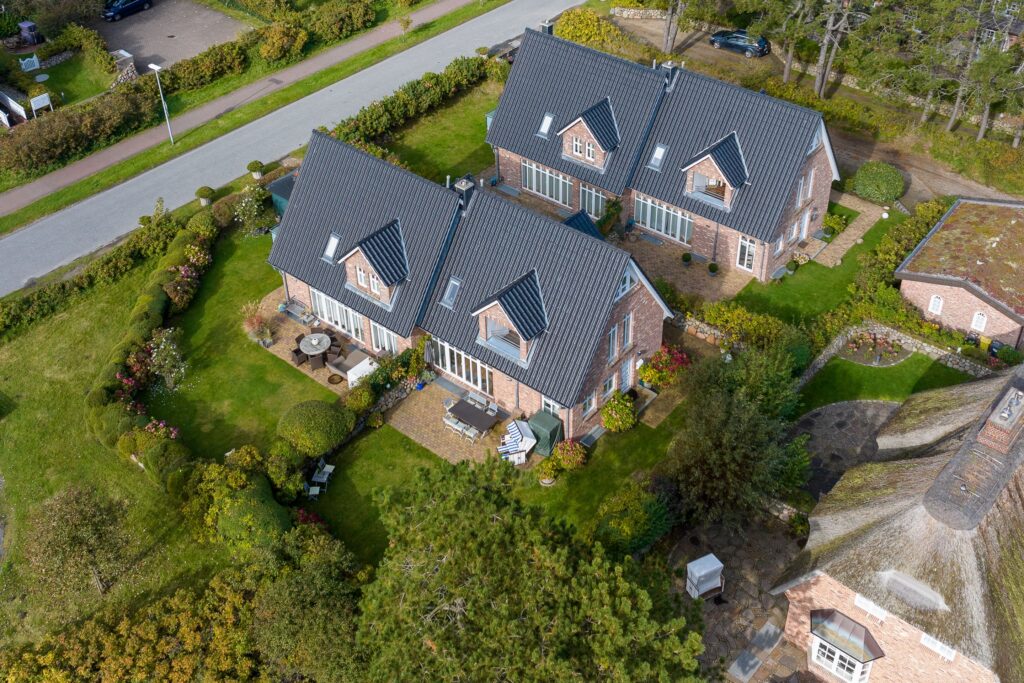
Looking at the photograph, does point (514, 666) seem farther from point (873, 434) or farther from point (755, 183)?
point (755, 183)

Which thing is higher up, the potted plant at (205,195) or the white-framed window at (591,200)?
the white-framed window at (591,200)

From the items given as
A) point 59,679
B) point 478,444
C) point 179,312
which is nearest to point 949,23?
point 478,444

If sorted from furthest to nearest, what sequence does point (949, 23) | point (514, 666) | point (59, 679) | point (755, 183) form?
point (949, 23)
point (755, 183)
point (59, 679)
point (514, 666)

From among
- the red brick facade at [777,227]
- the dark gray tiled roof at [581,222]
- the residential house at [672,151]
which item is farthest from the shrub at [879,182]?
the dark gray tiled roof at [581,222]

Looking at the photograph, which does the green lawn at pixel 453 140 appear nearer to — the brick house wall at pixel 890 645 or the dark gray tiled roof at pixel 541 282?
the dark gray tiled roof at pixel 541 282

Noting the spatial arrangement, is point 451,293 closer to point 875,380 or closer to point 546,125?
→ point 546,125

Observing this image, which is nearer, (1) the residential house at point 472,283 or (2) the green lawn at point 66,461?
(2) the green lawn at point 66,461
